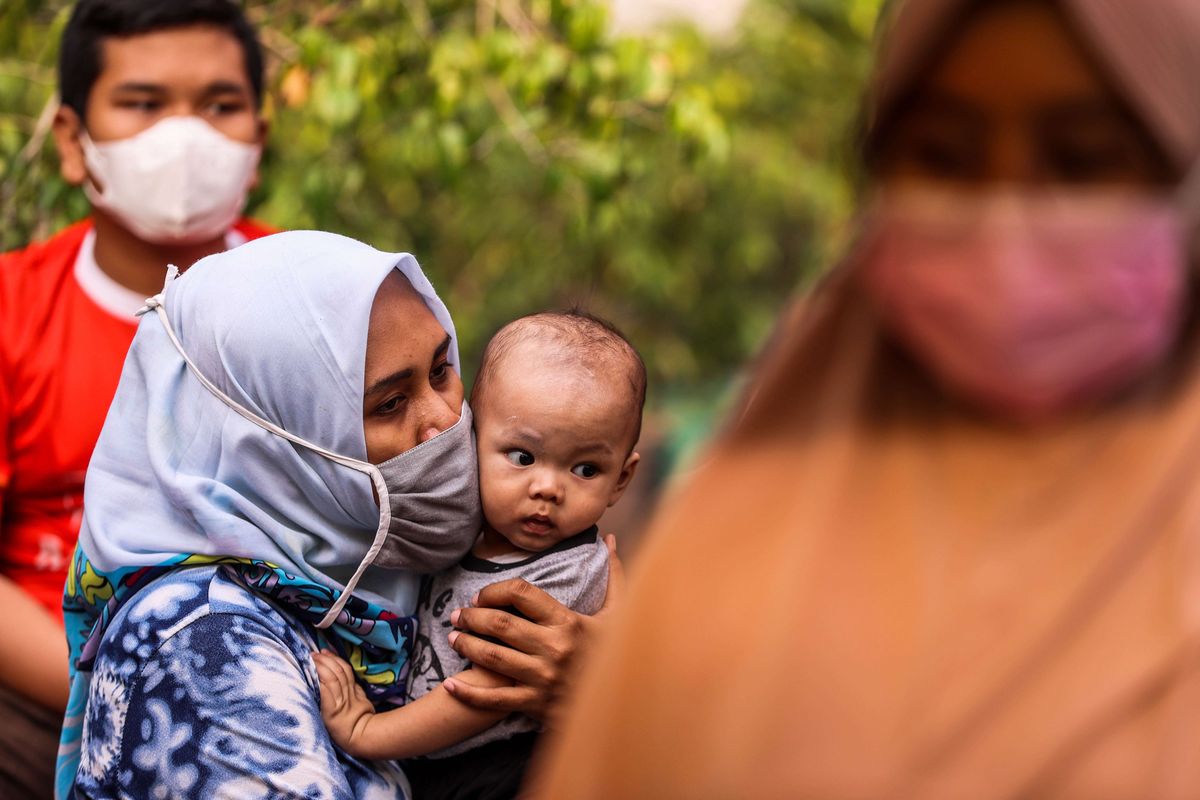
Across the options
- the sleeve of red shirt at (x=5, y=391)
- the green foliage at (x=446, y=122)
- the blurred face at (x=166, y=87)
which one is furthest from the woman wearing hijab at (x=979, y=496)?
the blurred face at (x=166, y=87)

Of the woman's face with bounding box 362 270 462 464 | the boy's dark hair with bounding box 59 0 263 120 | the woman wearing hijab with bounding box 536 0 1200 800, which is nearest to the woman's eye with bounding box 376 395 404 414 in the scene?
the woman's face with bounding box 362 270 462 464

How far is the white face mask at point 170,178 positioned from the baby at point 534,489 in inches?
50.5

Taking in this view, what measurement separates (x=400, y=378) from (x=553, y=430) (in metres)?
0.28

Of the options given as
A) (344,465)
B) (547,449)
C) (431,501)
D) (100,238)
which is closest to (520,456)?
(547,449)

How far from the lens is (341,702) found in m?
2.33

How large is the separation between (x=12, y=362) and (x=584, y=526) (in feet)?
5.30

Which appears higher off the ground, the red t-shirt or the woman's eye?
the woman's eye

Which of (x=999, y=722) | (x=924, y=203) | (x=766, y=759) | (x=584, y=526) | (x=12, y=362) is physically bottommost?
(x=12, y=362)

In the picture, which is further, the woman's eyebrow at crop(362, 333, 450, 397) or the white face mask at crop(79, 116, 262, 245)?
the white face mask at crop(79, 116, 262, 245)

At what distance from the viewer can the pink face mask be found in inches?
56.1

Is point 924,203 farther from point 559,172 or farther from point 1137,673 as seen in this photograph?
point 559,172

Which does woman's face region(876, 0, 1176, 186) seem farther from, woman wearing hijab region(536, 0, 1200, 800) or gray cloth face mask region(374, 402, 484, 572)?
gray cloth face mask region(374, 402, 484, 572)

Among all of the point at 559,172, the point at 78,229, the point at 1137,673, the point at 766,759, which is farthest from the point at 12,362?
the point at 1137,673

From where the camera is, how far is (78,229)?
12.1 feet
